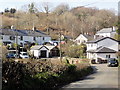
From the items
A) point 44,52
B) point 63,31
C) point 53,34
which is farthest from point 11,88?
point 63,31

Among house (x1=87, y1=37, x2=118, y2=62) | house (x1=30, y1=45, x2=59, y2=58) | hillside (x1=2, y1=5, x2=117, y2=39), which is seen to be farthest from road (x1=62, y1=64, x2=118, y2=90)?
hillside (x1=2, y1=5, x2=117, y2=39)

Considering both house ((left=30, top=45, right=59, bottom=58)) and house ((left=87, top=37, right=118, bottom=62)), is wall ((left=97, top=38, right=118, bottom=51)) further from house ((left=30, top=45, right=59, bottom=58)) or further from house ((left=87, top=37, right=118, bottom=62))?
house ((left=30, top=45, right=59, bottom=58))

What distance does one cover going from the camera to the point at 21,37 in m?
40.2

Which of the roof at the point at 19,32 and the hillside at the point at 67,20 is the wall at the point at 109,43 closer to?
the roof at the point at 19,32

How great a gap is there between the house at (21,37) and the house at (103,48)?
11.4m

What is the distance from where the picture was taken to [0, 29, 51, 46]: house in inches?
1501

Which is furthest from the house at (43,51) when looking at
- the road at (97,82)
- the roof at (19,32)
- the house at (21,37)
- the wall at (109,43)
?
the road at (97,82)

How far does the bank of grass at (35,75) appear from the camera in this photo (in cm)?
796

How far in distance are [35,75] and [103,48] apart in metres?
25.6

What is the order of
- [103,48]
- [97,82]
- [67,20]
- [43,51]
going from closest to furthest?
1. [97,82]
2. [103,48]
3. [43,51]
4. [67,20]

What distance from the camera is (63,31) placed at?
56.9 metres

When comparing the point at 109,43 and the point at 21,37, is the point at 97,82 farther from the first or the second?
the point at 21,37

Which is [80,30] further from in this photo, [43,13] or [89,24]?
[43,13]

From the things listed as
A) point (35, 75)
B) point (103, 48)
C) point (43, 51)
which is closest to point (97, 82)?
point (35, 75)
